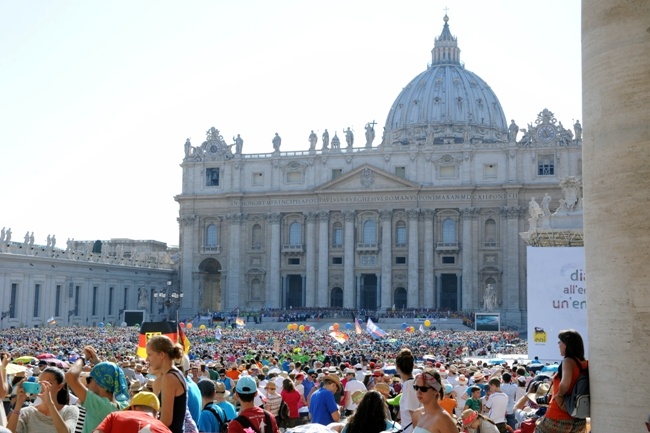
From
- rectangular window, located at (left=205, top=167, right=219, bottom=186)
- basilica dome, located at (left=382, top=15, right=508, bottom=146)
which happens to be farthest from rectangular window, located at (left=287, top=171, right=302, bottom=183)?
basilica dome, located at (left=382, top=15, right=508, bottom=146)

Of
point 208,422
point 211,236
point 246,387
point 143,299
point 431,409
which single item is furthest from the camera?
point 211,236

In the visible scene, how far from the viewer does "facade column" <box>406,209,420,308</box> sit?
79875 millimetres

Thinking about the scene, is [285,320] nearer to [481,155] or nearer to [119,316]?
[119,316]

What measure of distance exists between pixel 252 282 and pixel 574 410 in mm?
79024

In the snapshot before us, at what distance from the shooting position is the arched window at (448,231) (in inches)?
3187

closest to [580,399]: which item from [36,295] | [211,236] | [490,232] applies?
[36,295]

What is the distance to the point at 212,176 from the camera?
88375 millimetres

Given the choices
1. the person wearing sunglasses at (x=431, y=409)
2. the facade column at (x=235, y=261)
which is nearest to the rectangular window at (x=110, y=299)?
the facade column at (x=235, y=261)

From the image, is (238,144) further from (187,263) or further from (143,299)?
(143,299)

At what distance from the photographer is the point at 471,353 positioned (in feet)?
136

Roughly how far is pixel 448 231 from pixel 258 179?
18808mm

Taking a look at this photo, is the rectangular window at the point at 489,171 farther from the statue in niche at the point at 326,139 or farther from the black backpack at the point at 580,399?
the black backpack at the point at 580,399

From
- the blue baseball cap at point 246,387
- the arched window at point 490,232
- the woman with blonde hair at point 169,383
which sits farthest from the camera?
the arched window at point 490,232

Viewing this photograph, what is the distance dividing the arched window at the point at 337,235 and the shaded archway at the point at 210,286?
502 inches
